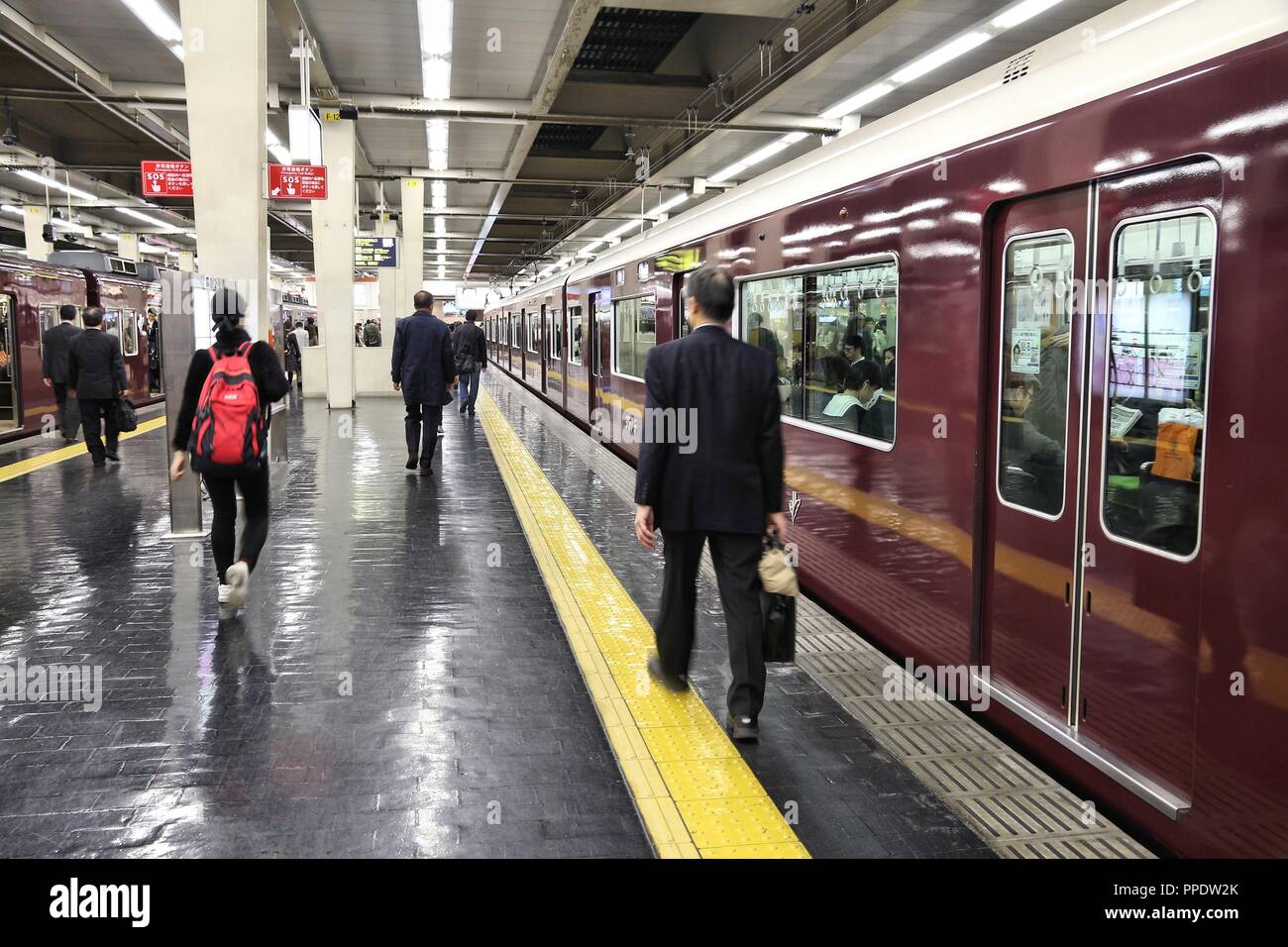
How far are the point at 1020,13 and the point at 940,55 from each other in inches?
58.2

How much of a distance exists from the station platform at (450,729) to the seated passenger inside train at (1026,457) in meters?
0.94

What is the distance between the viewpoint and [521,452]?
11922 millimetres

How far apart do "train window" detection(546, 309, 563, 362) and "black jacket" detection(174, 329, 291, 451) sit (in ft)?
38.5

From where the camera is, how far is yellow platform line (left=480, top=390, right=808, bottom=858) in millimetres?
3096

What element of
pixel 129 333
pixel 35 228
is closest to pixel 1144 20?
pixel 129 333

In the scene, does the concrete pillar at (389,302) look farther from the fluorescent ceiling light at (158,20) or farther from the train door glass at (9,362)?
the fluorescent ceiling light at (158,20)

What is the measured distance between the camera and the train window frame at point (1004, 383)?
10.8ft

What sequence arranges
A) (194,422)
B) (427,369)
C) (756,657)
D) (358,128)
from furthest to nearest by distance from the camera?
(358,128)
(427,369)
(194,422)
(756,657)

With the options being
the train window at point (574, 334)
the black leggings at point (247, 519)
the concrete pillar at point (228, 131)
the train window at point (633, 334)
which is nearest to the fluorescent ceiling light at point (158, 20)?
the concrete pillar at point (228, 131)

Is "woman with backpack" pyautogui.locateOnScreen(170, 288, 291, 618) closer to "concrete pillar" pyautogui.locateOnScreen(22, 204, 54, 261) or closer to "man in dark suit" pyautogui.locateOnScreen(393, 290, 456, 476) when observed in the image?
"man in dark suit" pyautogui.locateOnScreen(393, 290, 456, 476)

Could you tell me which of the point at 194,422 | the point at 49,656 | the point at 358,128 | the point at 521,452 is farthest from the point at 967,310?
the point at 358,128

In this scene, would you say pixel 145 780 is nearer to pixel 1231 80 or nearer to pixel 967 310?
pixel 967 310

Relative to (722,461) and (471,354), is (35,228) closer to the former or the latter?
(471,354)
